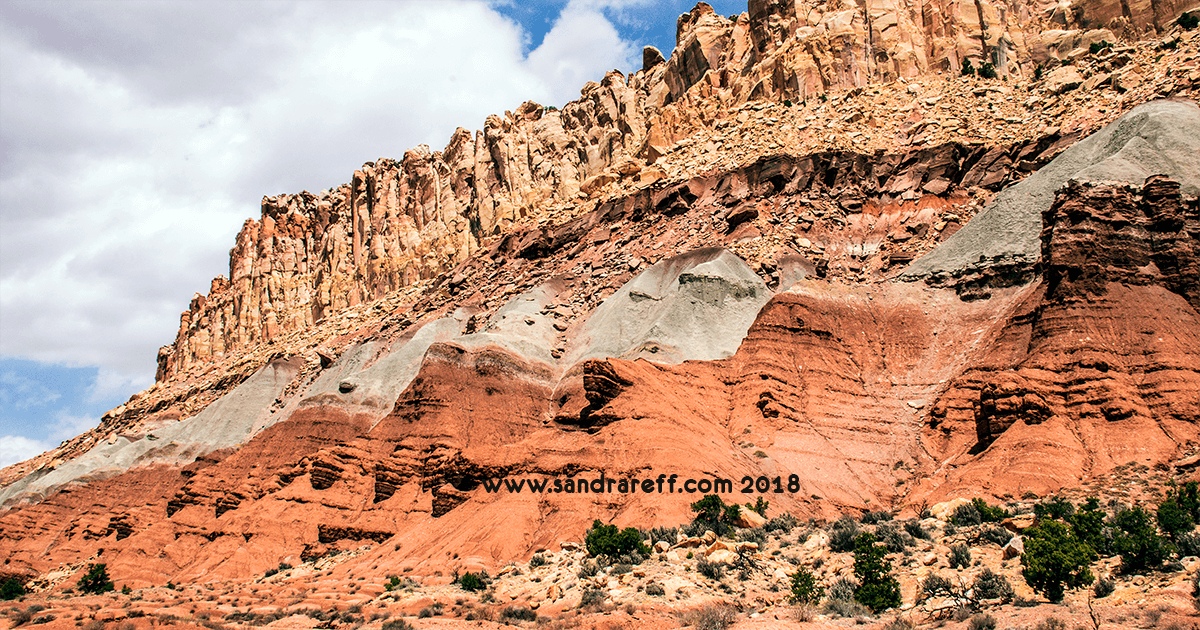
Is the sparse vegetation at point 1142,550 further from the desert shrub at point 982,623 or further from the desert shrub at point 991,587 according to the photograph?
the desert shrub at point 982,623

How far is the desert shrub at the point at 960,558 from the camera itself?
64.1ft

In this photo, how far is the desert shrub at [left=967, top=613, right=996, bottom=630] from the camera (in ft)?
47.9

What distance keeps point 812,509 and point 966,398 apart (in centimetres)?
858

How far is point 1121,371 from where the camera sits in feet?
95.1

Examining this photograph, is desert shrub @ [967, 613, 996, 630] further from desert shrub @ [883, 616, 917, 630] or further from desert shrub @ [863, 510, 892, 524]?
desert shrub @ [863, 510, 892, 524]

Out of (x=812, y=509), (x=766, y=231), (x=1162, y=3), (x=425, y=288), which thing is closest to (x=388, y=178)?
(x=425, y=288)

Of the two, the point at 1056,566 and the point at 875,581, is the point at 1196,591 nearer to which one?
the point at 1056,566

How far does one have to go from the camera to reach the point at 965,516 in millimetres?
23297

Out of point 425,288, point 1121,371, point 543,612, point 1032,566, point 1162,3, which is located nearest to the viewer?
point 1032,566

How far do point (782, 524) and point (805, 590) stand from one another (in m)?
6.93

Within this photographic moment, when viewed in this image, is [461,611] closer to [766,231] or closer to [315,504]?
[315,504]

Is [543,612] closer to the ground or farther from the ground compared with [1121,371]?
closer to the ground

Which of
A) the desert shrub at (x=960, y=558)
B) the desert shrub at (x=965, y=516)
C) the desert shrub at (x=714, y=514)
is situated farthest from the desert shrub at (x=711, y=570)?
the desert shrub at (x=965, y=516)

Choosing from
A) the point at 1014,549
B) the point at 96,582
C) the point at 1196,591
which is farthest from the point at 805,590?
the point at 96,582
